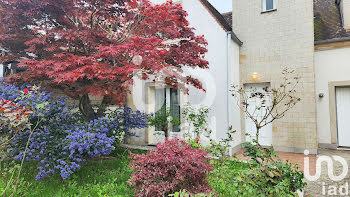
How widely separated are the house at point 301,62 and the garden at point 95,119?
308 centimetres

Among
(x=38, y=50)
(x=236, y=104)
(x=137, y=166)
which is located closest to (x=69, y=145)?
(x=137, y=166)

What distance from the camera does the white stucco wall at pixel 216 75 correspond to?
289 inches

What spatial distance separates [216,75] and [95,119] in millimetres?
4468

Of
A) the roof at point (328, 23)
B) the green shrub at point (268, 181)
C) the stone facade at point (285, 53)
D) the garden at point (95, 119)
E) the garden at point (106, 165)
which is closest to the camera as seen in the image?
the green shrub at point (268, 181)

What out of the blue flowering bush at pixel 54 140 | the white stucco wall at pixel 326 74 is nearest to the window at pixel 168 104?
the blue flowering bush at pixel 54 140

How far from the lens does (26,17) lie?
186 inches

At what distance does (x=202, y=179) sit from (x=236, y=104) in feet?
17.0

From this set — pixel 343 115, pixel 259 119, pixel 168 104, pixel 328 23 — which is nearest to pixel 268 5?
pixel 328 23

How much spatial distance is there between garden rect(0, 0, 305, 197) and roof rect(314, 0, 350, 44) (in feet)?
16.7

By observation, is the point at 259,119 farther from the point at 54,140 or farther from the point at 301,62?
the point at 54,140

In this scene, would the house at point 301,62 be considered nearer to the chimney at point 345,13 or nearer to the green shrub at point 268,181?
the chimney at point 345,13

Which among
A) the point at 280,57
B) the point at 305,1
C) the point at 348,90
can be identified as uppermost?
the point at 305,1

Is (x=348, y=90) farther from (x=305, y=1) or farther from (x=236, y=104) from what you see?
(x=236, y=104)

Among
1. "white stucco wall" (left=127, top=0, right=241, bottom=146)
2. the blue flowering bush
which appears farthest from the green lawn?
"white stucco wall" (left=127, top=0, right=241, bottom=146)
